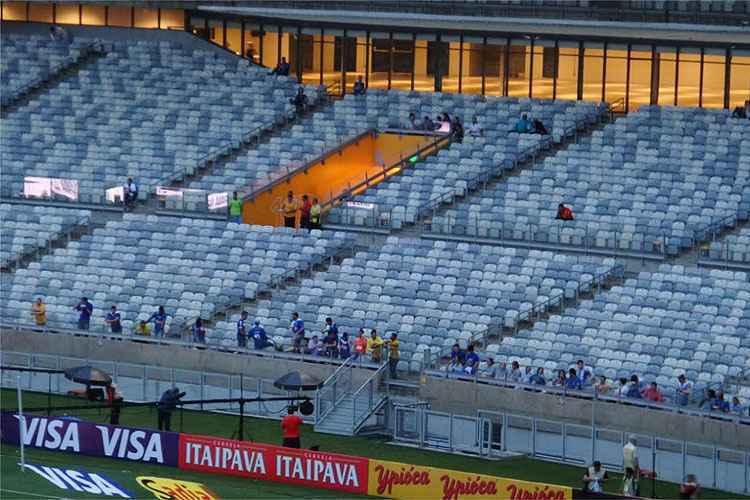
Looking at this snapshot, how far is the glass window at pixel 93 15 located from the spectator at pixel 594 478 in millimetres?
29209

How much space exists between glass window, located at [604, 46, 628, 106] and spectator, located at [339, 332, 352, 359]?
12.3 meters

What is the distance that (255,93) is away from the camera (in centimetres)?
6106

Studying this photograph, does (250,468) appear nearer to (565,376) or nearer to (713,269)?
(565,376)

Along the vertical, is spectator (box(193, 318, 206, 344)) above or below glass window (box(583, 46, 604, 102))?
below

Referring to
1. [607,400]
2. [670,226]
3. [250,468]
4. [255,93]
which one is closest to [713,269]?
[670,226]

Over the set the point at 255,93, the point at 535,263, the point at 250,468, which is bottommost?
the point at 250,468

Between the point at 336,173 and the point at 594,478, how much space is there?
2017 centimetres

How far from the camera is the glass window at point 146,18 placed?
2539 inches

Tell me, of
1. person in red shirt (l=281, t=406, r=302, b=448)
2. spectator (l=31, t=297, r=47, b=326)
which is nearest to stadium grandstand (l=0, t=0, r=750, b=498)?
spectator (l=31, t=297, r=47, b=326)

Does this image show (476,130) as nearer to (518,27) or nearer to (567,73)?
(518,27)

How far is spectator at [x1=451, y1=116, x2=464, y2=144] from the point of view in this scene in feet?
187

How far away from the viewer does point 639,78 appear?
56.8 m

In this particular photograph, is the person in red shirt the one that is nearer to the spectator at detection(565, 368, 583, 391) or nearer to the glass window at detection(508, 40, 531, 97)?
the spectator at detection(565, 368, 583, 391)

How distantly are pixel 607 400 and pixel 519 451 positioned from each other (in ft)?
6.28
